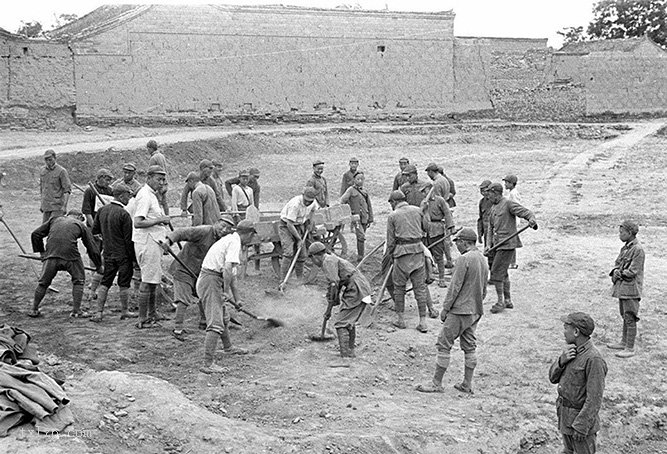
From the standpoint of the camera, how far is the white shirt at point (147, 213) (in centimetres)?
872

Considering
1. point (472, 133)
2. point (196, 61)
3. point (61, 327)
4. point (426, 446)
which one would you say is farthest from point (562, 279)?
point (196, 61)

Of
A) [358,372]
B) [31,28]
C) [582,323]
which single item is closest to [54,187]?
[358,372]

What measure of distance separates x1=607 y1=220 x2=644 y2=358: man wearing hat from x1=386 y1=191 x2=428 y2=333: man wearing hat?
2161 mm

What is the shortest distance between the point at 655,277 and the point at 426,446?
613 centimetres

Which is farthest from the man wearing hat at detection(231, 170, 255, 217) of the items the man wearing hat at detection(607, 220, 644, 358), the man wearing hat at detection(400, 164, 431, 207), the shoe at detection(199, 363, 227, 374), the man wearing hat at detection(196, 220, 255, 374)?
the man wearing hat at detection(607, 220, 644, 358)

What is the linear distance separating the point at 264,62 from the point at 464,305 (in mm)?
22804

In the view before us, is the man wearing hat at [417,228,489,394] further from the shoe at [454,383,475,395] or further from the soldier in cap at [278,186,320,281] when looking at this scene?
the soldier in cap at [278,186,320,281]

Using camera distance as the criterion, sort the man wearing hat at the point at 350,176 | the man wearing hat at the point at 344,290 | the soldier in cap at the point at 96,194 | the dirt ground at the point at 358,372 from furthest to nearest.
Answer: the man wearing hat at the point at 350,176, the soldier in cap at the point at 96,194, the man wearing hat at the point at 344,290, the dirt ground at the point at 358,372

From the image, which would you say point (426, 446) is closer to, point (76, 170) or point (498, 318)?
point (498, 318)

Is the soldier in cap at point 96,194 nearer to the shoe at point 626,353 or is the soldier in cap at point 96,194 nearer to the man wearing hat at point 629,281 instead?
the man wearing hat at point 629,281

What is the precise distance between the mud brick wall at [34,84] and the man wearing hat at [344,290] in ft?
58.5

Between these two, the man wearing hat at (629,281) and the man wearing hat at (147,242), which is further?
the man wearing hat at (147,242)

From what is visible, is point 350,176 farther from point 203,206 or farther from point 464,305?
point 464,305

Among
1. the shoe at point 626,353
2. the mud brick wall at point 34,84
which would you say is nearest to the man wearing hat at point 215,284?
the shoe at point 626,353
